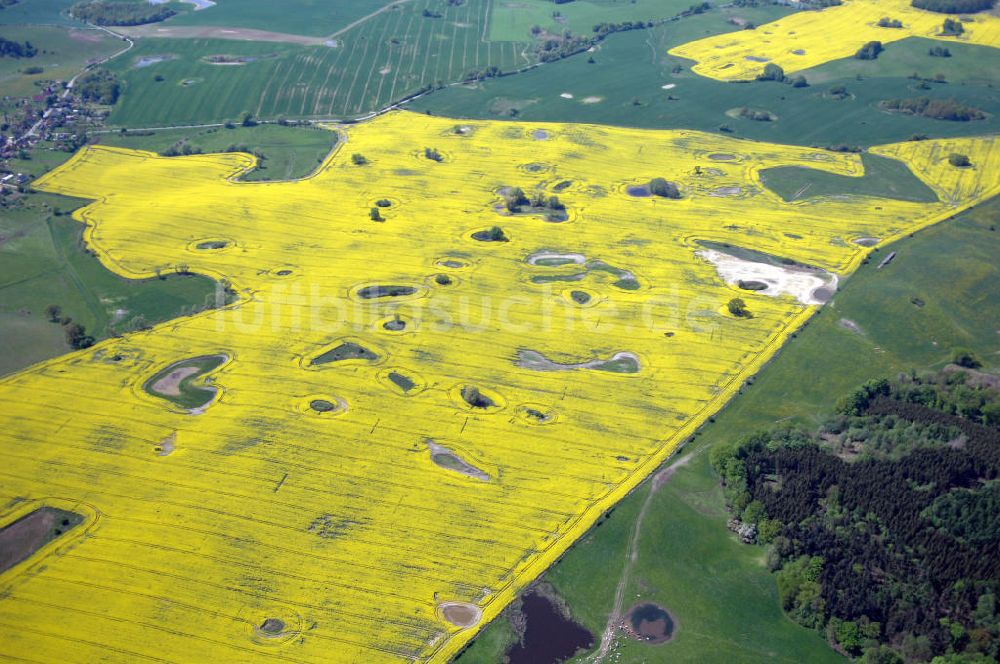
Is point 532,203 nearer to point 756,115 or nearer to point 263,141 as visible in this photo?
point 263,141

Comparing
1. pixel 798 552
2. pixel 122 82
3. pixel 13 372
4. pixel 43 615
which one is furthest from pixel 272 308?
pixel 122 82

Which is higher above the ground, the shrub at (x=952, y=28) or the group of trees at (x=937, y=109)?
the shrub at (x=952, y=28)

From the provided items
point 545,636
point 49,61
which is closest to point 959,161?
point 545,636

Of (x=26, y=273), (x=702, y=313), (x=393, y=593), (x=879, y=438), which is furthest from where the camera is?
(x=26, y=273)

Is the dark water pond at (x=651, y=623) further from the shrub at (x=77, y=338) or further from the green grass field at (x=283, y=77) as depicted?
the green grass field at (x=283, y=77)

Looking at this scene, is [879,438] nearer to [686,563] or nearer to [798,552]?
[798,552]

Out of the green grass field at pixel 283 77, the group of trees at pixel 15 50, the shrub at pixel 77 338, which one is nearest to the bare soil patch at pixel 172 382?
the shrub at pixel 77 338

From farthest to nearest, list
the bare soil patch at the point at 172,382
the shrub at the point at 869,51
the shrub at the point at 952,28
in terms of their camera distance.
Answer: the shrub at the point at 952,28 → the shrub at the point at 869,51 → the bare soil patch at the point at 172,382
